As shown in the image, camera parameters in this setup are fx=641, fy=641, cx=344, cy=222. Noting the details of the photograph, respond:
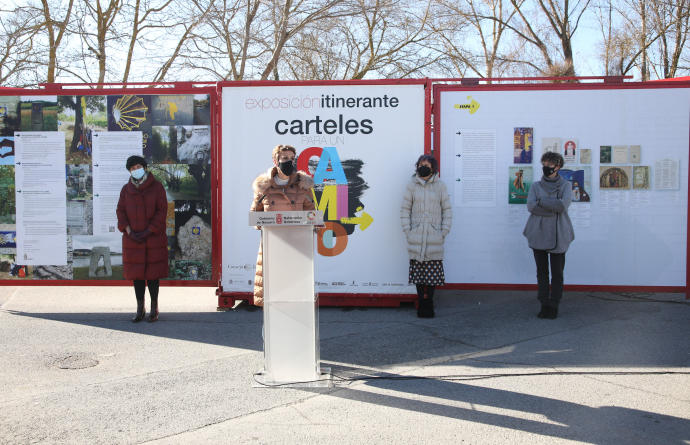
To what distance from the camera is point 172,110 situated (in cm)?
803

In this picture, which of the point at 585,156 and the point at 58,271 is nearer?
the point at 585,156

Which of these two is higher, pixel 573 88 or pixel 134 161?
pixel 573 88

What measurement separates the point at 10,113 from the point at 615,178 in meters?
7.67

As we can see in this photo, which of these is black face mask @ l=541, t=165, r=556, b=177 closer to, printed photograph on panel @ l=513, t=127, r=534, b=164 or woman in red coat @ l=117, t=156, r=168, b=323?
printed photograph on panel @ l=513, t=127, r=534, b=164

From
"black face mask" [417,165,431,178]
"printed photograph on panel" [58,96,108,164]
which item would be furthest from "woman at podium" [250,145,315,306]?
"printed photograph on panel" [58,96,108,164]

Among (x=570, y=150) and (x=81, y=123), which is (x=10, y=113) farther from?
(x=570, y=150)

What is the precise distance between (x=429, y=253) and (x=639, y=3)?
17.0 meters

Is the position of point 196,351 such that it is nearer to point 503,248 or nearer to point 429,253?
point 429,253

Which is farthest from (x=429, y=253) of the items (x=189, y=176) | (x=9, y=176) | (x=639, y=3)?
(x=639, y=3)

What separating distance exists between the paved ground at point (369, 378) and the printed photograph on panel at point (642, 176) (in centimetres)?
156

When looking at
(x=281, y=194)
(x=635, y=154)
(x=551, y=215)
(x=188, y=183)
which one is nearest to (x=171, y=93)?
(x=188, y=183)

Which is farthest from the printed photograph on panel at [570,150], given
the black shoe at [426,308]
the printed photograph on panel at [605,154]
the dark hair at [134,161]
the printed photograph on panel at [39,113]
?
the printed photograph on panel at [39,113]

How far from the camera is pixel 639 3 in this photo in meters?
20.2

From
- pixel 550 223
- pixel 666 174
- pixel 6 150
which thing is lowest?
pixel 550 223
